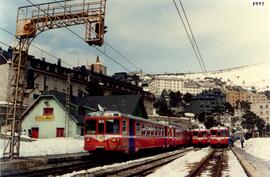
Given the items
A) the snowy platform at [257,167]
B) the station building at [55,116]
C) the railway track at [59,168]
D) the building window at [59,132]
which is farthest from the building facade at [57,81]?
the snowy platform at [257,167]

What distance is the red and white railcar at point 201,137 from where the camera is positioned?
4681 cm

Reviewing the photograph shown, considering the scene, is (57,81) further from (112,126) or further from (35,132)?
(112,126)

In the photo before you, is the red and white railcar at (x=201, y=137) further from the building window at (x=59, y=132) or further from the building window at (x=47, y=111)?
the building window at (x=47, y=111)

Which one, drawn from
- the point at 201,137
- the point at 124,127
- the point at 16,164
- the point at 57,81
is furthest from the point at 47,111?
the point at 16,164

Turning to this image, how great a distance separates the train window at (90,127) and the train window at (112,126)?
88 cm

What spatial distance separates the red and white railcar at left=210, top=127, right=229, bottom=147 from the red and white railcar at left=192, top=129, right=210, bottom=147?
2.94m

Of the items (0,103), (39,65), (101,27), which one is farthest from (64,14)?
(39,65)

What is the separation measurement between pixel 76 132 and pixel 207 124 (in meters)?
77.6

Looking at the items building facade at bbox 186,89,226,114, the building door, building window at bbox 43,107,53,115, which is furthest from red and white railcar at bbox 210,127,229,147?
building facade at bbox 186,89,226,114

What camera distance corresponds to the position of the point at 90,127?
2177cm

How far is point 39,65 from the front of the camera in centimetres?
7125

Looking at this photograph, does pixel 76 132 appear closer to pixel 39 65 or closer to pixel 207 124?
pixel 39 65

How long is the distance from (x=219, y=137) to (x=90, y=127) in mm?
25219

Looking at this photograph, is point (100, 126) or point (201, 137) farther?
point (201, 137)
